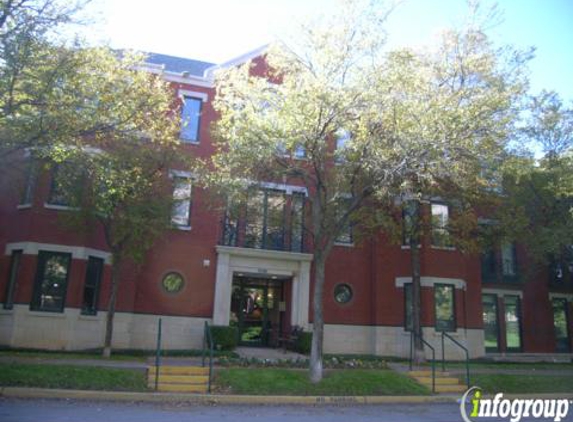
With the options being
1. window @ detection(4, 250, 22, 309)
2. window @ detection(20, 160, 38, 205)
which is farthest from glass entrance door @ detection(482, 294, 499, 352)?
window @ detection(20, 160, 38, 205)

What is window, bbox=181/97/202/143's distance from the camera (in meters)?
20.9

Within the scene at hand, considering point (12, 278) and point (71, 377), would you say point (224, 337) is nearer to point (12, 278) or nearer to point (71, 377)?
point (71, 377)

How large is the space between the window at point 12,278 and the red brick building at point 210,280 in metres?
0.04

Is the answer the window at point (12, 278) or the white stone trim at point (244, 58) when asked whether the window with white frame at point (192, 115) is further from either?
the window at point (12, 278)

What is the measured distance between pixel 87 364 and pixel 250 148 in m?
6.93

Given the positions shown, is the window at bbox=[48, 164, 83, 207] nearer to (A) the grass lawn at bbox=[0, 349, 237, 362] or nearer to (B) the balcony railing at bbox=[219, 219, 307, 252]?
(A) the grass lawn at bbox=[0, 349, 237, 362]

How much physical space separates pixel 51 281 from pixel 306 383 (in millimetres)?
9633

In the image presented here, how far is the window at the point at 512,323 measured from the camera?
2491cm

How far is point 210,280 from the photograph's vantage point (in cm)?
2006

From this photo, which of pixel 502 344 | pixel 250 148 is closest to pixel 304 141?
pixel 250 148

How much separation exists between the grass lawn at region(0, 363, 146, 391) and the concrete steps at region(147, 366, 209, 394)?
1.14 ft

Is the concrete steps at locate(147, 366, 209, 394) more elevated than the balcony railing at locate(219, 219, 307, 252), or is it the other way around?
the balcony railing at locate(219, 219, 307, 252)

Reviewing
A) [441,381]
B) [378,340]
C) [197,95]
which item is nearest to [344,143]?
[441,381]

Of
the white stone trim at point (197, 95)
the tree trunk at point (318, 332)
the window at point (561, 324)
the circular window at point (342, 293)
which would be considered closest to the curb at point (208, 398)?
the tree trunk at point (318, 332)
